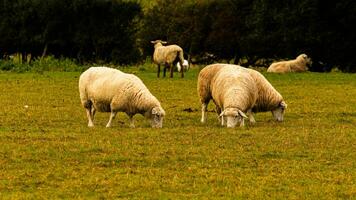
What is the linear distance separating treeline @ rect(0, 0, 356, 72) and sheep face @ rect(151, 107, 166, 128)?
33458 millimetres

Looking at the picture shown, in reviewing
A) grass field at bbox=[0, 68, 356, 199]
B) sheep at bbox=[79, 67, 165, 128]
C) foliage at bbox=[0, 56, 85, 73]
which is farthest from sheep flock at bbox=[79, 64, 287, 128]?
foliage at bbox=[0, 56, 85, 73]

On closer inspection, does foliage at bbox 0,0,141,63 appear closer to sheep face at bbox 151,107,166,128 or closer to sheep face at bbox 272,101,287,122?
sheep face at bbox 272,101,287,122

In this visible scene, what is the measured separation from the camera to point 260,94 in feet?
66.0

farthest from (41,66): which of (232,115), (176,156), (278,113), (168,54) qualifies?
(176,156)

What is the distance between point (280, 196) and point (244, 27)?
49.3 meters

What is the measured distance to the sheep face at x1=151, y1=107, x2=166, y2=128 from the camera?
1844cm

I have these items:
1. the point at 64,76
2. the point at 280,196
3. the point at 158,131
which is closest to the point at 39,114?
the point at 158,131

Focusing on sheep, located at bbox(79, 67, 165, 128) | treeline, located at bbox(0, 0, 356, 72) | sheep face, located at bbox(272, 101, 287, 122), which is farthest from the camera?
treeline, located at bbox(0, 0, 356, 72)

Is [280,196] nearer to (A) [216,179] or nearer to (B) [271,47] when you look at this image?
(A) [216,179]

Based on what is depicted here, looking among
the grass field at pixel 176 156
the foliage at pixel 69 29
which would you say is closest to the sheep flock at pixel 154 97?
the grass field at pixel 176 156

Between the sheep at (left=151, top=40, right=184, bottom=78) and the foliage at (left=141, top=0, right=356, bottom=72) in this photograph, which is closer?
the sheep at (left=151, top=40, right=184, bottom=78)

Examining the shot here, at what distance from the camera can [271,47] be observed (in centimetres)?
5606

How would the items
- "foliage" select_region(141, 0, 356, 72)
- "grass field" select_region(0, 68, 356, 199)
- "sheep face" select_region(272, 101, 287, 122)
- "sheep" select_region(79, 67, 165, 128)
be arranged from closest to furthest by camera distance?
"grass field" select_region(0, 68, 356, 199), "sheep" select_region(79, 67, 165, 128), "sheep face" select_region(272, 101, 287, 122), "foliage" select_region(141, 0, 356, 72)

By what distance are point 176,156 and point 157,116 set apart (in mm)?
4302
